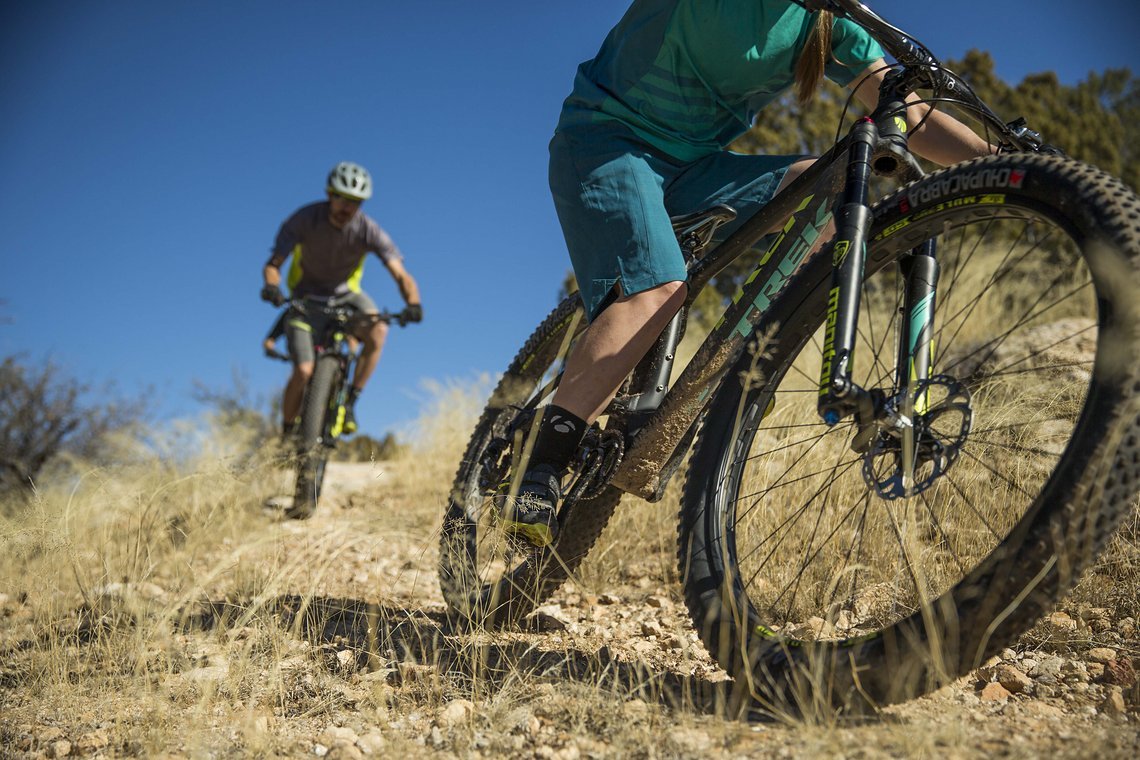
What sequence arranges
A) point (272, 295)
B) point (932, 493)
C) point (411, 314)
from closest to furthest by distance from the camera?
1. point (932, 493)
2. point (272, 295)
3. point (411, 314)

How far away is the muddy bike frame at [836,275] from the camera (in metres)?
1.73

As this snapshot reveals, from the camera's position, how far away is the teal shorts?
7.52 ft

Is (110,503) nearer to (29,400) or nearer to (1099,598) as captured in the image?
(1099,598)

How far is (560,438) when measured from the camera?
2350 millimetres

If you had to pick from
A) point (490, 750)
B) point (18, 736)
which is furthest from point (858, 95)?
point (18, 736)

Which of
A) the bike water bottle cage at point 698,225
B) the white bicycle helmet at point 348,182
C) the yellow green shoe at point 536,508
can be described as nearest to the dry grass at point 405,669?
the yellow green shoe at point 536,508

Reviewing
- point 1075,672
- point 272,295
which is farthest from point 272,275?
point 1075,672

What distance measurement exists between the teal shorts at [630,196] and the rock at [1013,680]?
4.25 feet

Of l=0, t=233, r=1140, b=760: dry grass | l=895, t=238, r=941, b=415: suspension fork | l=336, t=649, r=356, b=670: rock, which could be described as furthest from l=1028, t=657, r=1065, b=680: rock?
l=336, t=649, r=356, b=670: rock

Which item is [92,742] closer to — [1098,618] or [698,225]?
[698,225]

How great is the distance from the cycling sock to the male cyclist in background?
443cm

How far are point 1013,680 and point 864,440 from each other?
728mm

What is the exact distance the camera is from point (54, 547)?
261 centimetres

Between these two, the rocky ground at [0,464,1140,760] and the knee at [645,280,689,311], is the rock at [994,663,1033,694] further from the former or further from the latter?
the knee at [645,280,689,311]
